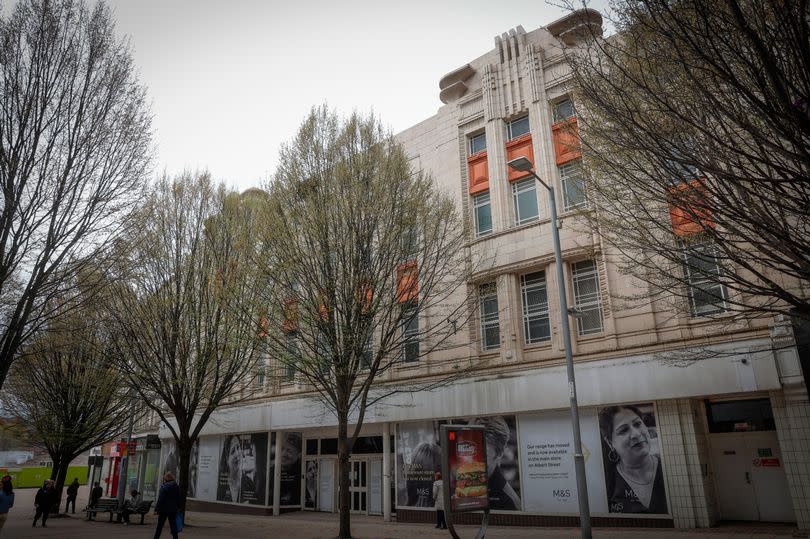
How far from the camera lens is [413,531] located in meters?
15.5

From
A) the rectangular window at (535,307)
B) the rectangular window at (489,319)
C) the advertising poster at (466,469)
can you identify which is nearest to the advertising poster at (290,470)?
the rectangular window at (489,319)

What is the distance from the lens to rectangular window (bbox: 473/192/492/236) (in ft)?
62.7

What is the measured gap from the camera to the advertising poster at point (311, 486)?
2280 centimetres

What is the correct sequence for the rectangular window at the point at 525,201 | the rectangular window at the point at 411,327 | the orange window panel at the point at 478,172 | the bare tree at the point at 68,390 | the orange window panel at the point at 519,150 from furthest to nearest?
1. the bare tree at the point at 68,390
2. the orange window panel at the point at 478,172
3. the orange window panel at the point at 519,150
4. the rectangular window at the point at 525,201
5. the rectangular window at the point at 411,327

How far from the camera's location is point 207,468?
2711 cm

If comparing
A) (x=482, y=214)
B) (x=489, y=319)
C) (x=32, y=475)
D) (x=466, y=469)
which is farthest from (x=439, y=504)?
(x=32, y=475)

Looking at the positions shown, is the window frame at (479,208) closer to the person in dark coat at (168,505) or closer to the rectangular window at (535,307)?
the rectangular window at (535,307)

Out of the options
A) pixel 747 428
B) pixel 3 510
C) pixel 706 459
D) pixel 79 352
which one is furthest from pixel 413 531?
pixel 79 352

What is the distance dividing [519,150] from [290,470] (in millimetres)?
16509

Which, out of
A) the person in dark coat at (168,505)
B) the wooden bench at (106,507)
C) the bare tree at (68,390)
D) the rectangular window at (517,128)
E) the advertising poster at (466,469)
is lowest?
the wooden bench at (106,507)

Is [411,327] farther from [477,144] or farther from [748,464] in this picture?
[748,464]

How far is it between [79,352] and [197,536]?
1172 centimetres

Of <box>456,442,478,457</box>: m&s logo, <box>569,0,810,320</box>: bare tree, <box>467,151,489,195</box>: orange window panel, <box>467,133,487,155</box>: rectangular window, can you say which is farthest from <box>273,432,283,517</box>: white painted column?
<box>569,0,810,320</box>: bare tree

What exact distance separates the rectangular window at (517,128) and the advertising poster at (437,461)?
32.5 ft
